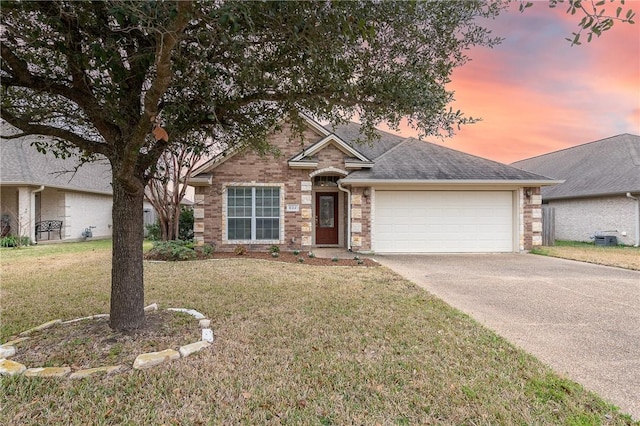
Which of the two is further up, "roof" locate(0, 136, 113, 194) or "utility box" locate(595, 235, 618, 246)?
"roof" locate(0, 136, 113, 194)

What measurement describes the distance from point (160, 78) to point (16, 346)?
3.47 m

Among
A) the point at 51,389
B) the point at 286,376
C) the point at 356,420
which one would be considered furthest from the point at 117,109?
the point at 356,420

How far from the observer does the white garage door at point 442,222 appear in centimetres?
1222

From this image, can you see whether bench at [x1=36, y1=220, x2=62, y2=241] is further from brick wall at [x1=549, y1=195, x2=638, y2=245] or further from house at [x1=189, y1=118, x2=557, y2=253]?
brick wall at [x1=549, y1=195, x2=638, y2=245]

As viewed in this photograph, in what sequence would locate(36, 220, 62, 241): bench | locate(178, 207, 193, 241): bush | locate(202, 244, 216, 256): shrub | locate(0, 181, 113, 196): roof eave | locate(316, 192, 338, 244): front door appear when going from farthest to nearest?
locate(36, 220, 62, 241): bench, locate(178, 207, 193, 241): bush, locate(0, 181, 113, 196): roof eave, locate(316, 192, 338, 244): front door, locate(202, 244, 216, 256): shrub

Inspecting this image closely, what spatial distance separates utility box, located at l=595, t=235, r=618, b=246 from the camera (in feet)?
48.5

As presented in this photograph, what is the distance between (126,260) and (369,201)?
9016mm

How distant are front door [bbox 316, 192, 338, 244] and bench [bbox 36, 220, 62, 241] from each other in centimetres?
1270

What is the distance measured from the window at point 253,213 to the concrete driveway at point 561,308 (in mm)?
4223

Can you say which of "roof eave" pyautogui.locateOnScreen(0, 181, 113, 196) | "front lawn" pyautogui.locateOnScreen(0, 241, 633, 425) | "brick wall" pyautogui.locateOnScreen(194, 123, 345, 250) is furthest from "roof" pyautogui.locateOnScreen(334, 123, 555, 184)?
"roof eave" pyautogui.locateOnScreen(0, 181, 113, 196)

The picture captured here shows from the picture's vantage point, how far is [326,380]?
3082 millimetres

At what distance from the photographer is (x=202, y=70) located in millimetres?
3664

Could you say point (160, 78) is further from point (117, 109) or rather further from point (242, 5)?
point (117, 109)

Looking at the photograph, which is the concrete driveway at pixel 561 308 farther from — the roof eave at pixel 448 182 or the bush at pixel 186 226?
the bush at pixel 186 226
